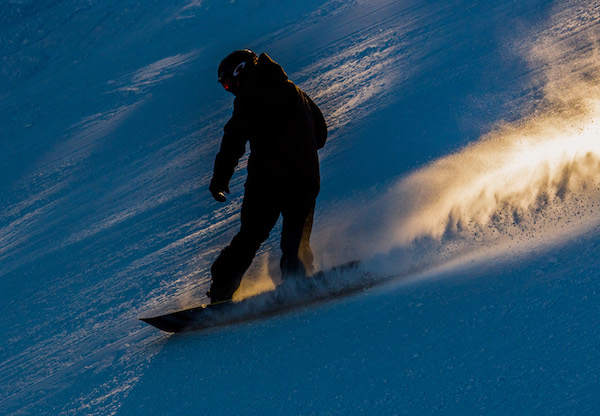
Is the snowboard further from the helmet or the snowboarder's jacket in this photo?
the helmet

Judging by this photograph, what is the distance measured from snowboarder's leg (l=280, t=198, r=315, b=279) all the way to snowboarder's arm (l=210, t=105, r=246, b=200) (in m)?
0.39

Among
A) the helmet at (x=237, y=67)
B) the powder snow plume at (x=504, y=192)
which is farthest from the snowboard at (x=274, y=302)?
the helmet at (x=237, y=67)

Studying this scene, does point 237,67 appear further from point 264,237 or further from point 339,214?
point 339,214

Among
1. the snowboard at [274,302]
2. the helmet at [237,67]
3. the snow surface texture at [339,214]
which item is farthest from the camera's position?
the snowboard at [274,302]

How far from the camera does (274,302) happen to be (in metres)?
3.23

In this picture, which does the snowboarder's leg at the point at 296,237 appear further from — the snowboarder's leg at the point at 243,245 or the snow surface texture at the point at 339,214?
the snow surface texture at the point at 339,214

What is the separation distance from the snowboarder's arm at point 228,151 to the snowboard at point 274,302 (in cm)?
69

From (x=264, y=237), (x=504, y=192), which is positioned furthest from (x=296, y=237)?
(x=504, y=192)

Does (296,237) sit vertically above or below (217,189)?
below

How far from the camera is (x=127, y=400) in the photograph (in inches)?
114

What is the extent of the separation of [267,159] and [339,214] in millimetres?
1073

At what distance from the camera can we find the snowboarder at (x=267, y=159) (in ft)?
→ 9.48

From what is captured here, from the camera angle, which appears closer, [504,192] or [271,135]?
[271,135]

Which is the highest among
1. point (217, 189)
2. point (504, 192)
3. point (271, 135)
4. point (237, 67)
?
Result: point (237, 67)
